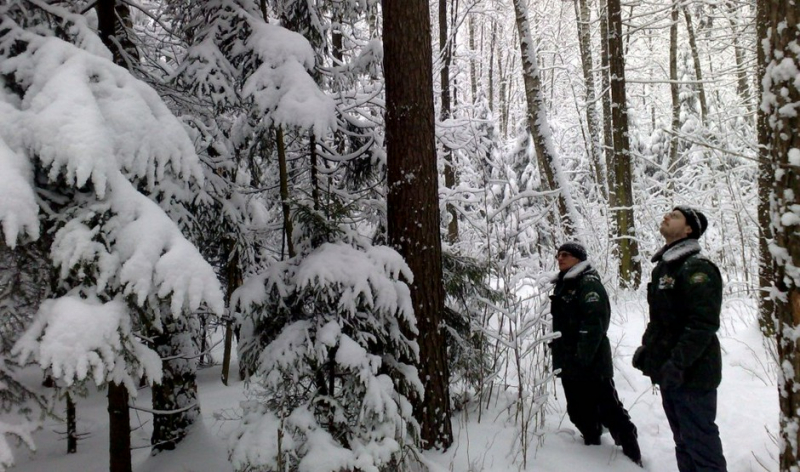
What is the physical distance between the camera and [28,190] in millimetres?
2410

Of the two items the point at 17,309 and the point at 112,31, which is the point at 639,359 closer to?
the point at 17,309

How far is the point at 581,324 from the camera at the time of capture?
14.4ft

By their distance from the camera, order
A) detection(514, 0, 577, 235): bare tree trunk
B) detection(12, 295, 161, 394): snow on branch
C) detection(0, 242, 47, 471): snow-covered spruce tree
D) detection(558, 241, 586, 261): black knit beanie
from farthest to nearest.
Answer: detection(514, 0, 577, 235): bare tree trunk
detection(558, 241, 586, 261): black knit beanie
detection(0, 242, 47, 471): snow-covered spruce tree
detection(12, 295, 161, 394): snow on branch

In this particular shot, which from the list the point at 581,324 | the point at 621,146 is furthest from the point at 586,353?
the point at 621,146

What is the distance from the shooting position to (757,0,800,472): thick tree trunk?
109 inches

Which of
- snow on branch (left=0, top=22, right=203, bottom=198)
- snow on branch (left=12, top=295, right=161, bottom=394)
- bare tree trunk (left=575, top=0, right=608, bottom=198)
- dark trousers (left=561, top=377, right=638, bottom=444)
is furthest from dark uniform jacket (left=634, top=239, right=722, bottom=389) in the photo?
bare tree trunk (left=575, top=0, right=608, bottom=198)

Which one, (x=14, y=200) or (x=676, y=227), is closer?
(x=14, y=200)

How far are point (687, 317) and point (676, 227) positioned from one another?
2.29 ft

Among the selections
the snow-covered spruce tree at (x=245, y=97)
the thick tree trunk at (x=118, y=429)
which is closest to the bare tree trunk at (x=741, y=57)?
the snow-covered spruce tree at (x=245, y=97)

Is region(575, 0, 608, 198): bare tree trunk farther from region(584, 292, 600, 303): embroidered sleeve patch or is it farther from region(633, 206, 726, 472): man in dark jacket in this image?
region(633, 206, 726, 472): man in dark jacket

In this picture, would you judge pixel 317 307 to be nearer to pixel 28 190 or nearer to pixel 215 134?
pixel 28 190

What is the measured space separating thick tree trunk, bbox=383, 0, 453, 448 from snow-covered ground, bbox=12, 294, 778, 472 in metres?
0.61

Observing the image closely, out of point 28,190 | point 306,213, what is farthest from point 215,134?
point 28,190

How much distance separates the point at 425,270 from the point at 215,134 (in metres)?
2.83
